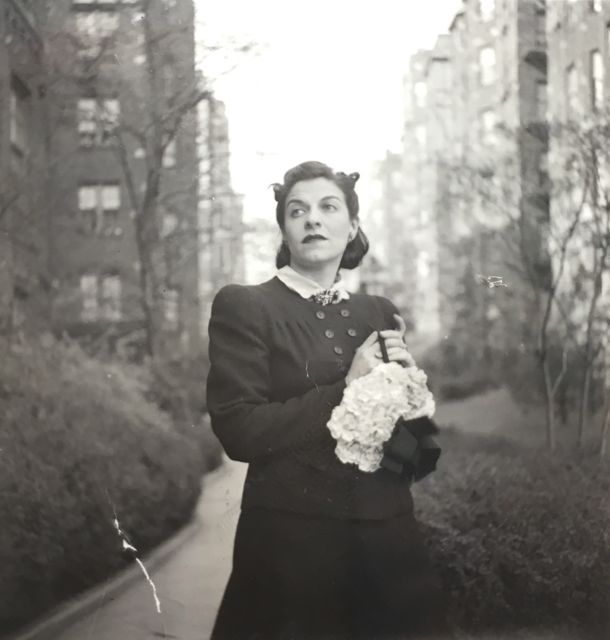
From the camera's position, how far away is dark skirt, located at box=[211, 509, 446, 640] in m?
2.89

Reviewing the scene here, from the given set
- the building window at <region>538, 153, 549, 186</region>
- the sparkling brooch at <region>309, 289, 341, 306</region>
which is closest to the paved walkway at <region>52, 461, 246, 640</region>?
the sparkling brooch at <region>309, 289, 341, 306</region>

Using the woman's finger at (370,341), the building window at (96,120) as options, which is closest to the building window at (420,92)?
the woman's finger at (370,341)

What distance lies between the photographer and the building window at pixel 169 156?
309cm

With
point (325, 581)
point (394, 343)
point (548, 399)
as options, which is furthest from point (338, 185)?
point (325, 581)

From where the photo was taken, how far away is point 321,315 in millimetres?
2904

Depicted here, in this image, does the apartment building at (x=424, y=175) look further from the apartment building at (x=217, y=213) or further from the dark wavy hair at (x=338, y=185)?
the apartment building at (x=217, y=213)

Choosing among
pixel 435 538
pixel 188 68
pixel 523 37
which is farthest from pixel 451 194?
pixel 435 538

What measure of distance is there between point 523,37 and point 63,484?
2.65m

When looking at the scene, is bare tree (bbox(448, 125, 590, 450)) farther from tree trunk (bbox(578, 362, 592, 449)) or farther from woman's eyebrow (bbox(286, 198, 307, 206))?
woman's eyebrow (bbox(286, 198, 307, 206))

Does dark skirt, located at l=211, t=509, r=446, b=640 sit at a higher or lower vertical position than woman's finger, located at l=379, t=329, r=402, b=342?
lower

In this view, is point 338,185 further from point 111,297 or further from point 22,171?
point 22,171

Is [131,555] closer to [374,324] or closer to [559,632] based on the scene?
[374,324]

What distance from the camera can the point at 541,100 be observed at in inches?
129

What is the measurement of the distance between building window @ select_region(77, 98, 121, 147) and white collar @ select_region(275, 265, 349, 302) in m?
0.89
